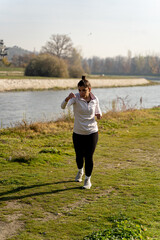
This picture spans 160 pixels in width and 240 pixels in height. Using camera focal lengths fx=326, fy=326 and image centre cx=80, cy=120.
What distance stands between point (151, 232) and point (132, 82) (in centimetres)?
7230

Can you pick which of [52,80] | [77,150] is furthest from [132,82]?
[77,150]

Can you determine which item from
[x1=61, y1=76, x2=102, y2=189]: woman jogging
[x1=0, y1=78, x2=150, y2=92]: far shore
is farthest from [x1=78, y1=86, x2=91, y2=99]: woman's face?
[x1=0, y1=78, x2=150, y2=92]: far shore

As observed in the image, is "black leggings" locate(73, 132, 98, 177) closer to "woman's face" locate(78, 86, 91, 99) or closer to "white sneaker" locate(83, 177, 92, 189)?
"white sneaker" locate(83, 177, 92, 189)

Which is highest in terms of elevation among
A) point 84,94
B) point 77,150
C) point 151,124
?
point 84,94

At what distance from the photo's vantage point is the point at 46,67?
5891 cm

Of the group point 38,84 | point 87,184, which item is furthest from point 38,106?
point 38,84

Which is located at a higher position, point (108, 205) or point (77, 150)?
point (77, 150)

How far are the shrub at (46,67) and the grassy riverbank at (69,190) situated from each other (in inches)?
1893

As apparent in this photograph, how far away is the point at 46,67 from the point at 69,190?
54.3 metres

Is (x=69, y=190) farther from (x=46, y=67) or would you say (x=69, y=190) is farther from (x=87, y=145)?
(x=46, y=67)

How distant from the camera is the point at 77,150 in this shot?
19.7 ft

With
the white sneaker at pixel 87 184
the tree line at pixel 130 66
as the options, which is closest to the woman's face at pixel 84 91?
the white sneaker at pixel 87 184

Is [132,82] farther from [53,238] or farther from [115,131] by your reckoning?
[53,238]

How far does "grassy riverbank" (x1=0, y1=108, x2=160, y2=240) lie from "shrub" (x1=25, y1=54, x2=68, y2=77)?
158 ft
